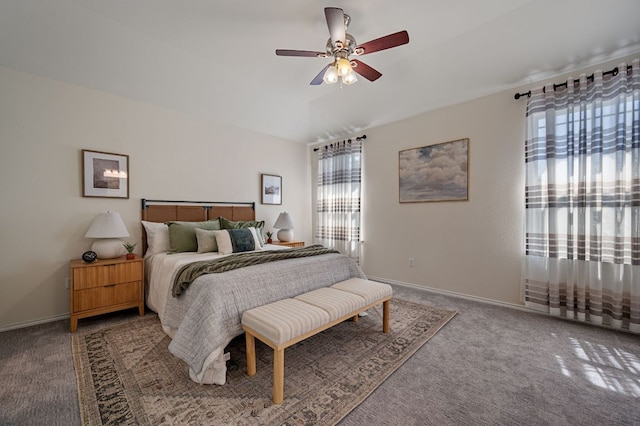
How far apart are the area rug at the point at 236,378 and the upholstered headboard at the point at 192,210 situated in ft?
4.66

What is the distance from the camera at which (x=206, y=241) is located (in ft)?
10.3

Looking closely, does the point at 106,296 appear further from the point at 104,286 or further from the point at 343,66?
the point at 343,66

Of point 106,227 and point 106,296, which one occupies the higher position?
point 106,227

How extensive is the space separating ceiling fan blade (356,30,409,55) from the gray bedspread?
198 centimetres

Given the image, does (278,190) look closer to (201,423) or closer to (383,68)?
(383,68)

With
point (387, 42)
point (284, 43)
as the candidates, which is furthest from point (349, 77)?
point (284, 43)

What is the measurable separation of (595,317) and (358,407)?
276 cm

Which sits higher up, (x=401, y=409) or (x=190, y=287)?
(x=190, y=287)

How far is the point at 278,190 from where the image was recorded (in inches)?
198

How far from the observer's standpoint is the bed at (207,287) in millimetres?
1764

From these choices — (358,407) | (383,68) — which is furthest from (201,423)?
(383,68)

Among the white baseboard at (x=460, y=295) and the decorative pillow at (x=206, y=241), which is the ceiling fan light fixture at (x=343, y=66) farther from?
the white baseboard at (x=460, y=295)

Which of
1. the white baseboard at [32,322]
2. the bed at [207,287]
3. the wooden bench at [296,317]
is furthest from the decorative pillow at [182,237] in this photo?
the wooden bench at [296,317]

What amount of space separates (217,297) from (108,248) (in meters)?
1.87
